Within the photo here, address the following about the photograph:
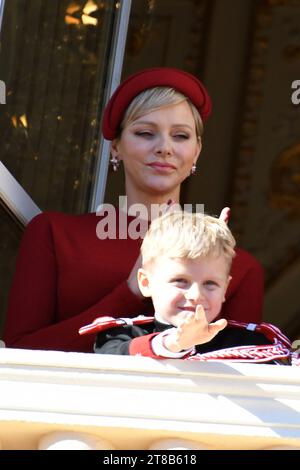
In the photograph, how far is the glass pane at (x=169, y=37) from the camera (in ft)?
13.5

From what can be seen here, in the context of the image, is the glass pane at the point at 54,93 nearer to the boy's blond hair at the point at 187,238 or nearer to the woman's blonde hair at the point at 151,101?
the woman's blonde hair at the point at 151,101

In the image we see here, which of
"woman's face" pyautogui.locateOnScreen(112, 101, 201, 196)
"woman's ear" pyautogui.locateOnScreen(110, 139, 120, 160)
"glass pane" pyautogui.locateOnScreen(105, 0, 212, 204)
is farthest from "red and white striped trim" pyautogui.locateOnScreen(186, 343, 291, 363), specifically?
"glass pane" pyautogui.locateOnScreen(105, 0, 212, 204)

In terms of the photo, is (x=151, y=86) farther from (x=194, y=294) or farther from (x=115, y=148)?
(x=194, y=294)

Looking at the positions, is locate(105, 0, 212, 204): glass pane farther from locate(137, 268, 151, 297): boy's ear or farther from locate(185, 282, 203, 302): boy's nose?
locate(185, 282, 203, 302): boy's nose

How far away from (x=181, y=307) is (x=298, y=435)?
322 millimetres

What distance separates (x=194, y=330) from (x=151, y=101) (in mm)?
867

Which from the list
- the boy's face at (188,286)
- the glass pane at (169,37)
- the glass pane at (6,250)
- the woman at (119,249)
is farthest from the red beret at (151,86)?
the glass pane at (169,37)

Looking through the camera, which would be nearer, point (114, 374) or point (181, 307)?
point (114, 374)

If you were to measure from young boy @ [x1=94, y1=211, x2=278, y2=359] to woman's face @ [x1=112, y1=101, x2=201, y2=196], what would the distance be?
1.34 ft

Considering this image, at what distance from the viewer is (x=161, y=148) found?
2869 millimetres

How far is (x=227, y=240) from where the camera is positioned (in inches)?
95.6

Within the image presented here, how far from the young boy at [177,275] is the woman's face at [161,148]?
407 millimetres
